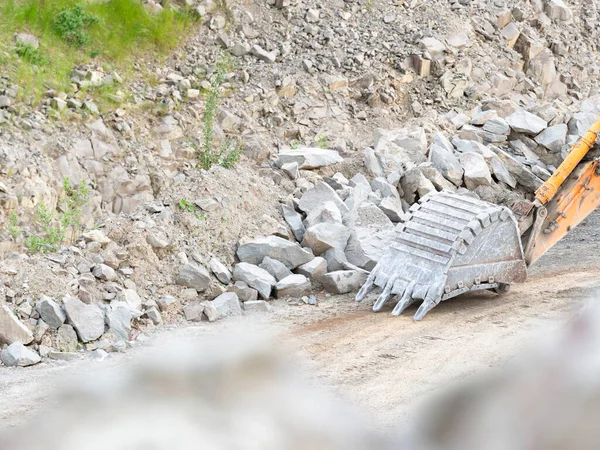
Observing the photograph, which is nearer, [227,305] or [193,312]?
[193,312]

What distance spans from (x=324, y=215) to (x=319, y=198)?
15.3 inches

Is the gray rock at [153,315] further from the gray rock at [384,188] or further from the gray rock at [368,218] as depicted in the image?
the gray rock at [384,188]

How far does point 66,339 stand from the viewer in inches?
271

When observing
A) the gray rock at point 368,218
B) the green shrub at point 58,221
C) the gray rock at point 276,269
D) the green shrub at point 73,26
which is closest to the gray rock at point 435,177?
the gray rock at point 368,218

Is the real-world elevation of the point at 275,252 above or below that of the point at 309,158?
below

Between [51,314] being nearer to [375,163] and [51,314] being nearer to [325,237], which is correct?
[325,237]

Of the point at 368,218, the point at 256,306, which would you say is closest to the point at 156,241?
the point at 256,306

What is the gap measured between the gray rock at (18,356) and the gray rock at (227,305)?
5.84 ft

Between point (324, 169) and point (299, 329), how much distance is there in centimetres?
317

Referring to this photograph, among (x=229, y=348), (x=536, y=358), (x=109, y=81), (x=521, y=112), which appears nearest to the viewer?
(x=536, y=358)

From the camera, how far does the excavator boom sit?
760 centimetres

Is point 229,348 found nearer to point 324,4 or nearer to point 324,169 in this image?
point 324,169

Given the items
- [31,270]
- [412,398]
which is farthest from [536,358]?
[31,270]

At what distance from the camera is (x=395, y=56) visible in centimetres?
1247
